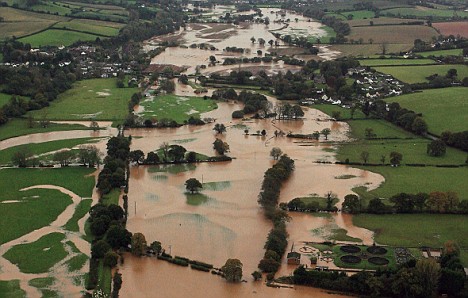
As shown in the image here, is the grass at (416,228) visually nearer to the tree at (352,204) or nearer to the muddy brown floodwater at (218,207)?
the tree at (352,204)

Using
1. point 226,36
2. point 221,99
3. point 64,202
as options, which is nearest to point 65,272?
point 64,202

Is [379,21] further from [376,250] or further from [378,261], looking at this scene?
Result: [378,261]

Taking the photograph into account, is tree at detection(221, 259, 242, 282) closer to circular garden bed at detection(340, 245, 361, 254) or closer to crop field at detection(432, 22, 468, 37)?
circular garden bed at detection(340, 245, 361, 254)

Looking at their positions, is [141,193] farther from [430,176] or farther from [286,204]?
[430,176]

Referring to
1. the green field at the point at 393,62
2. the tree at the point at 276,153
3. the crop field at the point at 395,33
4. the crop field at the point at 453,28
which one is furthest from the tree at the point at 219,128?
the crop field at the point at 453,28

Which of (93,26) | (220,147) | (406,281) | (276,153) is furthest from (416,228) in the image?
(93,26)
